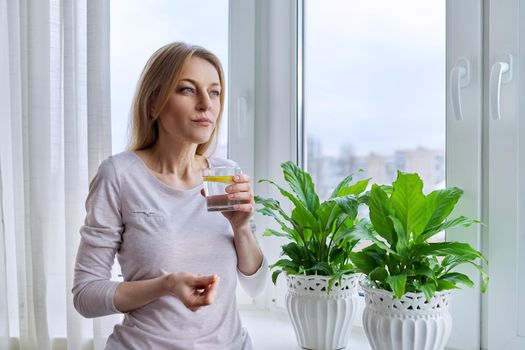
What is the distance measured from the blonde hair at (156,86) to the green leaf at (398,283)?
2.16ft

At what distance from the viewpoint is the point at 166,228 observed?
133 centimetres

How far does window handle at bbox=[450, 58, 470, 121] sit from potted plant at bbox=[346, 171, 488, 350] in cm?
25

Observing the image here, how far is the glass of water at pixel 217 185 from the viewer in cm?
122

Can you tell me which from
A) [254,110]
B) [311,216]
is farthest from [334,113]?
[311,216]

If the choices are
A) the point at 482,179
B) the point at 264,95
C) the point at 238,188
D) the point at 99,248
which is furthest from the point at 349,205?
the point at 264,95

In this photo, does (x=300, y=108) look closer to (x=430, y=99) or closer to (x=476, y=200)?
(x=430, y=99)

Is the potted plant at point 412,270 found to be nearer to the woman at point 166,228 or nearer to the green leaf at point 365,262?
the green leaf at point 365,262

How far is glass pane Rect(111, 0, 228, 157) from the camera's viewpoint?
1869mm

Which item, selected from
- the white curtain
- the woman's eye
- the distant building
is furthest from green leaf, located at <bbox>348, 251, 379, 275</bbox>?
the white curtain

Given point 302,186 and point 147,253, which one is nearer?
point 147,253

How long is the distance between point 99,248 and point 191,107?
0.41 meters

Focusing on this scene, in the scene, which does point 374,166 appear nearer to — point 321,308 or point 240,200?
point 321,308

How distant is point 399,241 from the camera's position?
4.23 feet

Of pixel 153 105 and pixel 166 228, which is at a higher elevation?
pixel 153 105
